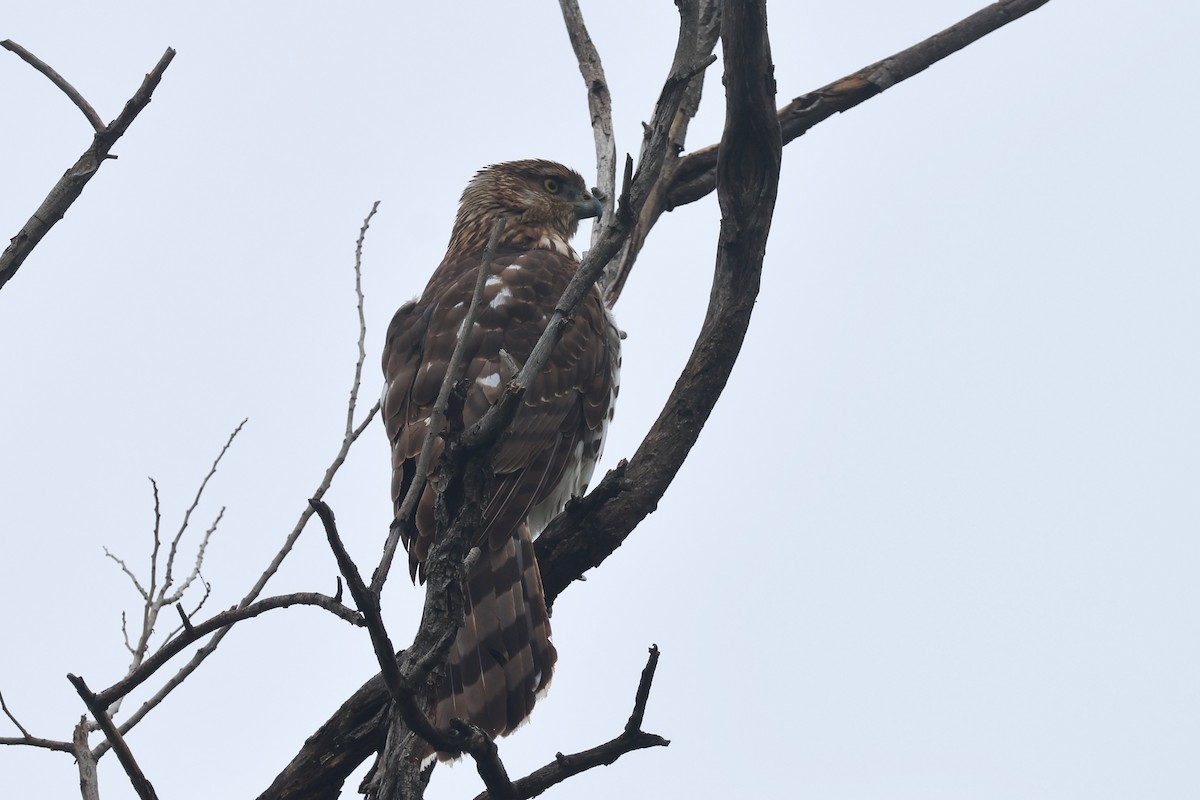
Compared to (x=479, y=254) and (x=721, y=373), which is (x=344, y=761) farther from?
(x=479, y=254)

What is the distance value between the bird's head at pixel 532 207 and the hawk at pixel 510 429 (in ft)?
0.32

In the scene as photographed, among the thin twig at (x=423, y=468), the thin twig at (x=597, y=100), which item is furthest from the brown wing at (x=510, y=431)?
the thin twig at (x=423, y=468)

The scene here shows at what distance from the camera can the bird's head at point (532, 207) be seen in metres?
6.43

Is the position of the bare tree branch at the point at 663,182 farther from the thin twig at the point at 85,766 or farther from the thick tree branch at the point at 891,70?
the thin twig at the point at 85,766

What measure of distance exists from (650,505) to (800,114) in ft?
4.79

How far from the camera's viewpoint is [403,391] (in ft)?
16.4

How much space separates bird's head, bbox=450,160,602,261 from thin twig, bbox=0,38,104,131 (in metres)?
3.59

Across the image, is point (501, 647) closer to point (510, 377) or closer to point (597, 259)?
point (510, 377)

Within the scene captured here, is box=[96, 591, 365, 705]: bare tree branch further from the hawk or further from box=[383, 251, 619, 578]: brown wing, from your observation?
box=[383, 251, 619, 578]: brown wing

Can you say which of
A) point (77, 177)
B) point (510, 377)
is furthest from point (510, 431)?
point (77, 177)

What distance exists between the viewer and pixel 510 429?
3.74 m

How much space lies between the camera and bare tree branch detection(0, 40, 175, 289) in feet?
8.34

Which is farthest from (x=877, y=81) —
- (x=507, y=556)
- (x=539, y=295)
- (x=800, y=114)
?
(x=507, y=556)

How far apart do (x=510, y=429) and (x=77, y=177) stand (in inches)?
58.3
